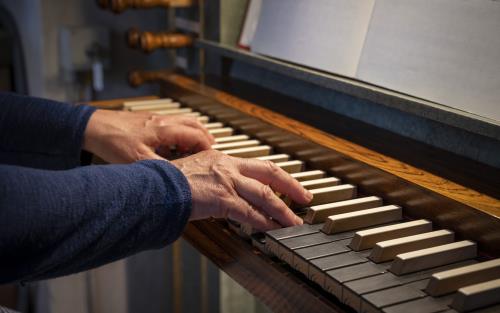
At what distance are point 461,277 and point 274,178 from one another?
0.36m

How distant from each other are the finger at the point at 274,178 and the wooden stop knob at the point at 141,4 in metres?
1.02

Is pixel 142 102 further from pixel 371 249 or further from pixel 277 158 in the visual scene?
pixel 371 249

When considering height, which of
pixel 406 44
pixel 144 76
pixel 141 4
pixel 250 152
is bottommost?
pixel 144 76

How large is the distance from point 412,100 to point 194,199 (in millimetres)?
498

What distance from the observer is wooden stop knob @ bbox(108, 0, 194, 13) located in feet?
6.57

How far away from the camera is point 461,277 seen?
0.92 meters

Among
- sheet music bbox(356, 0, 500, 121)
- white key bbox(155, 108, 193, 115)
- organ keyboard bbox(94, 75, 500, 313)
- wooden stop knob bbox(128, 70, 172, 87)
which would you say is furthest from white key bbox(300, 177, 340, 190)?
wooden stop knob bbox(128, 70, 172, 87)

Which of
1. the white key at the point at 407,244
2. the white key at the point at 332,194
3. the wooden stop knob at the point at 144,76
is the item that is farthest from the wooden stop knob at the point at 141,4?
the white key at the point at 407,244

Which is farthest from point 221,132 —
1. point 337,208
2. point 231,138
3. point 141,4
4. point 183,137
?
point 141,4

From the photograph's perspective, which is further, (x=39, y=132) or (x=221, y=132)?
(x=221, y=132)

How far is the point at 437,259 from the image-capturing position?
99 cm

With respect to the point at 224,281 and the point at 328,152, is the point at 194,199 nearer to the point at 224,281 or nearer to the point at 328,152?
the point at 328,152

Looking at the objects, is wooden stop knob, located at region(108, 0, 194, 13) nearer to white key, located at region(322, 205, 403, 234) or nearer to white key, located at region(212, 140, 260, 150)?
white key, located at region(212, 140, 260, 150)

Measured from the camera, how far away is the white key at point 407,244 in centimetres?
100
